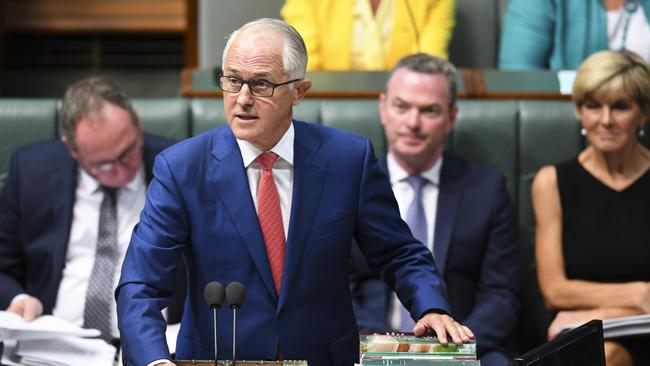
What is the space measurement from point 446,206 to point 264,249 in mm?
1197

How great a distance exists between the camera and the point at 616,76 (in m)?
3.32

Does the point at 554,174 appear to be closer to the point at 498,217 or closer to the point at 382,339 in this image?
the point at 498,217

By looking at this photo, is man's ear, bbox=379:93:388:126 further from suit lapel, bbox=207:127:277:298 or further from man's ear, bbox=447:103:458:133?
suit lapel, bbox=207:127:277:298

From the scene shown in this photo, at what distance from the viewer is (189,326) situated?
2.35 m

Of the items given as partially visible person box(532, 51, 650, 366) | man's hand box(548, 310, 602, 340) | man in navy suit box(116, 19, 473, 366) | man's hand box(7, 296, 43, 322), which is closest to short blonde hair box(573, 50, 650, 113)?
partially visible person box(532, 51, 650, 366)

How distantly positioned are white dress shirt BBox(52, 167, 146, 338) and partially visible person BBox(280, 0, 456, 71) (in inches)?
35.6

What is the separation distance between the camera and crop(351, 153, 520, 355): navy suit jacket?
128 inches

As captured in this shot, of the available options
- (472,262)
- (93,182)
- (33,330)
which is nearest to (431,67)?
(472,262)

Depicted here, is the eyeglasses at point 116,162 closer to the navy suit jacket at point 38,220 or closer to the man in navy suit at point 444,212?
the navy suit jacket at point 38,220

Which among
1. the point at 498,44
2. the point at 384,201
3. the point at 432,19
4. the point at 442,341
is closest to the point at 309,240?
the point at 384,201

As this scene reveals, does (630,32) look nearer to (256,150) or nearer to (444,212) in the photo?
(444,212)

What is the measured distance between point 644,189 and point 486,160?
1.68 ft

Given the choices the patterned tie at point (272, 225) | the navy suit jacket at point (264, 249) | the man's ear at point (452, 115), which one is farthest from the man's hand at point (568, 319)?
the patterned tie at point (272, 225)

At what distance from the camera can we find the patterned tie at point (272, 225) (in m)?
2.30
